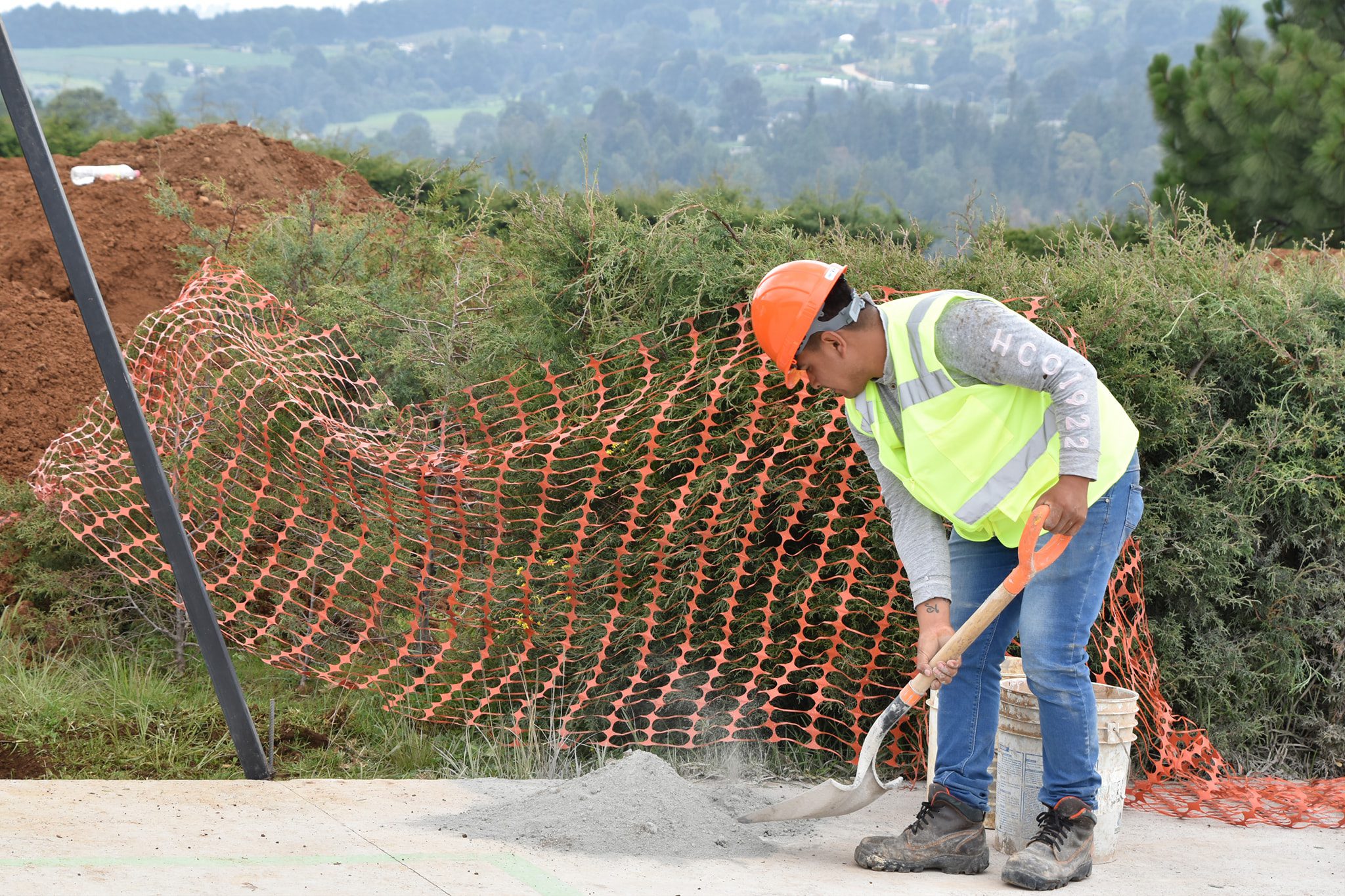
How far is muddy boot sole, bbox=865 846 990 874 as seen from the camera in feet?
11.1

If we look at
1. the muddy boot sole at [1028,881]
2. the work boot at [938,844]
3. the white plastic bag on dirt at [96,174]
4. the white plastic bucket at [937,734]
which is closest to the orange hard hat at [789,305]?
the white plastic bucket at [937,734]

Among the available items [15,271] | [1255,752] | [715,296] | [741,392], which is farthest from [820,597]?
[15,271]

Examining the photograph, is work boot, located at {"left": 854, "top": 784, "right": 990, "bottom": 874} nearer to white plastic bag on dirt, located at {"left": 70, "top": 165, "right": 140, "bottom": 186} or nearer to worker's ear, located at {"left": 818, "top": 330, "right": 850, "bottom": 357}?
worker's ear, located at {"left": 818, "top": 330, "right": 850, "bottom": 357}

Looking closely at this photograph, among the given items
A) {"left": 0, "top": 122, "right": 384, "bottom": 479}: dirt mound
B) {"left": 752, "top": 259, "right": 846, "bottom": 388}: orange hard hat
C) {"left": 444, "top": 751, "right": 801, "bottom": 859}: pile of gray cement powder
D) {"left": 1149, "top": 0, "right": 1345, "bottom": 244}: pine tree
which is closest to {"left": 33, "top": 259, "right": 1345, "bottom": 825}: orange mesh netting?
{"left": 444, "top": 751, "right": 801, "bottom": 859}: pile of gray cement powder

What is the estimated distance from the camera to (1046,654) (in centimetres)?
321

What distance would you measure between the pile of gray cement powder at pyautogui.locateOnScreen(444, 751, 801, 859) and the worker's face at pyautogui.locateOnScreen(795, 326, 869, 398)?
4.61ft

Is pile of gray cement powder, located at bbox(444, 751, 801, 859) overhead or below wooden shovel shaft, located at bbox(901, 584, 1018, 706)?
below

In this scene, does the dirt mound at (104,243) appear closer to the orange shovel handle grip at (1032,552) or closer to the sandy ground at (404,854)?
the sandy ground at (404,854)

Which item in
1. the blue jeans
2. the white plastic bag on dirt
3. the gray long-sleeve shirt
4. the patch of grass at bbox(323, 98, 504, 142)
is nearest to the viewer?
the gray long-sleeve shirt

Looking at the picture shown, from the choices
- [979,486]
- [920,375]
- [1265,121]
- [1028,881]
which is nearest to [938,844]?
[1028,881]

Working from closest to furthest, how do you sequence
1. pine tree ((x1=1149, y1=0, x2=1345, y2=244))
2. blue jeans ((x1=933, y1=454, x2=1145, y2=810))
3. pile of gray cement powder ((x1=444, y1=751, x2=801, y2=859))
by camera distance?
1. blue jeans ((x1=933, y1=454, x2=1145, y2=810))
2. pile of gray cement powder ((x1=444, y1=751, x2=801, y2=859))
3. pine tree ((x1=1149, y1=0, x2=1345, y2=244))

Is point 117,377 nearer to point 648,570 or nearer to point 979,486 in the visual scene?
point 648,570

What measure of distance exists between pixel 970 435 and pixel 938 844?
1204mm

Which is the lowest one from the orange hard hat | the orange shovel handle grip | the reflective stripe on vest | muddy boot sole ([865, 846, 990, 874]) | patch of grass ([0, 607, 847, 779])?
muddy boot sole ([865, 846, 990, 874])
